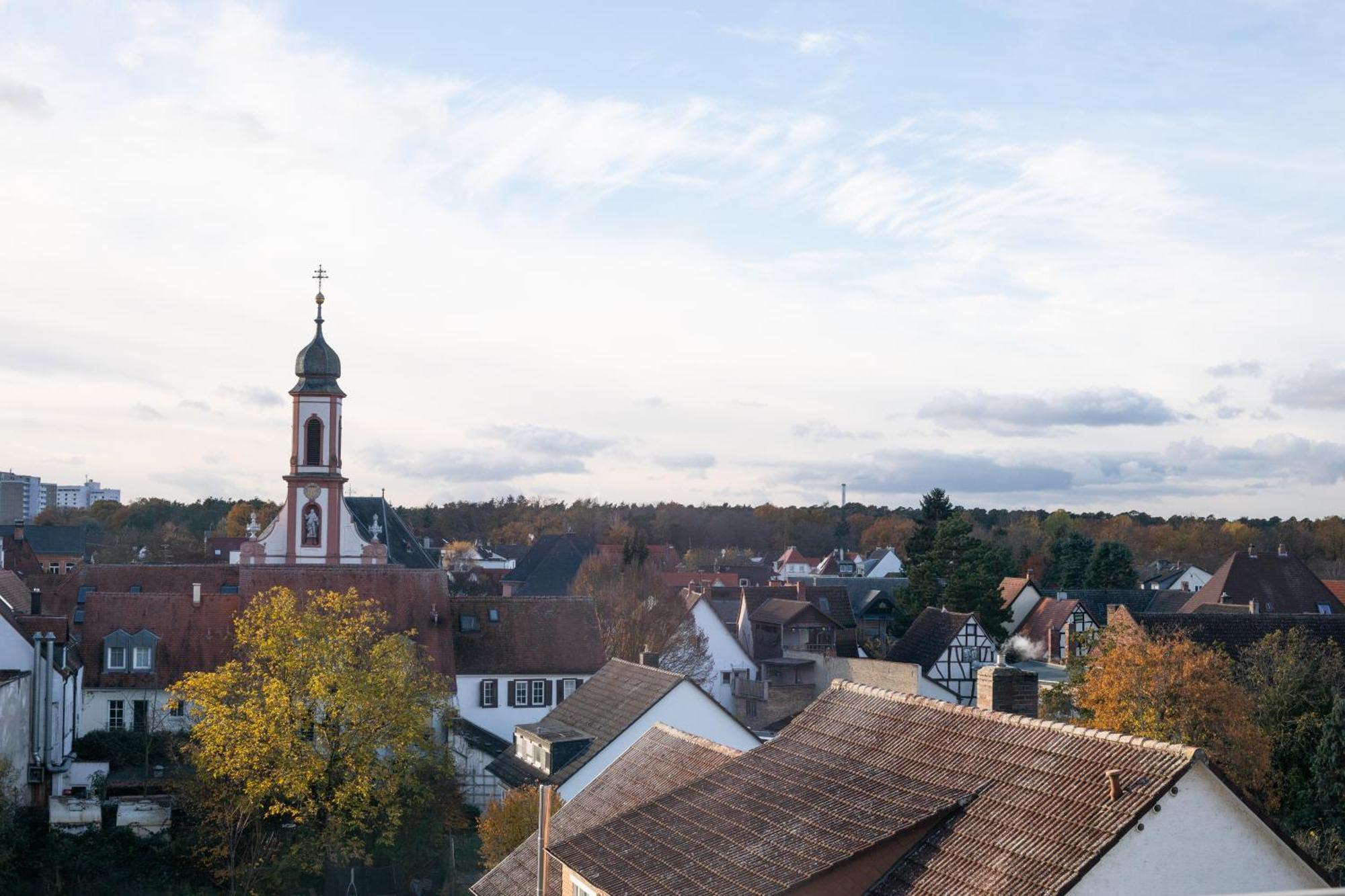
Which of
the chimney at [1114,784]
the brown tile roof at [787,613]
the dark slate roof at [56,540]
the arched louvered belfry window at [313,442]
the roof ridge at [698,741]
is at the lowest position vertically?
the brown tile roof at [787,613]

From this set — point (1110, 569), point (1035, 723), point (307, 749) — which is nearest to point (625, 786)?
point (1035, 723)

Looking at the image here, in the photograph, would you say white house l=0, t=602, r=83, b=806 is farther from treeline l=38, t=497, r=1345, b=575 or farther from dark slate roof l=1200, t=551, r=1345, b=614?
treeline l=38, t=497, r=1345, b=575

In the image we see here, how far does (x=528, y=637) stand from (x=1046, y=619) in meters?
36.8

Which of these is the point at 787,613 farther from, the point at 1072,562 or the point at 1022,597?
the point at 1072,562

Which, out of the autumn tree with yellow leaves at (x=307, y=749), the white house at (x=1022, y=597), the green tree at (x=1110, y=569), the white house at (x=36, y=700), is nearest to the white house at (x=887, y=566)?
the green tree at (x=1110, y=569)

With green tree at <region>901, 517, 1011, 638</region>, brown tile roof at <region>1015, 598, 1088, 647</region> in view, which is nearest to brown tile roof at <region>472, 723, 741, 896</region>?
green tree at <region>901, 517, 1011, 638</region>

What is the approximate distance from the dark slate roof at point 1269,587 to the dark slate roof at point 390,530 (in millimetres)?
37558

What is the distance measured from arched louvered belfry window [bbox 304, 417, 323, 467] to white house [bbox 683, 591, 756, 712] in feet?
60.6

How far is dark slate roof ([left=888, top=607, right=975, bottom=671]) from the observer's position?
5212 cm

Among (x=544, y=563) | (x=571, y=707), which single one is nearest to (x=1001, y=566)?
(x=544, y=563)

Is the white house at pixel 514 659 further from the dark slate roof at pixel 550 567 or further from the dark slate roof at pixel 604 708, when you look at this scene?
the dark slate roof at pixel 550 567

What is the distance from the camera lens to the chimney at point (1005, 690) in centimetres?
1606

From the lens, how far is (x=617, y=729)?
27.0 m

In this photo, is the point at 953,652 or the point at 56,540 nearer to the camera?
the point at 953,652
